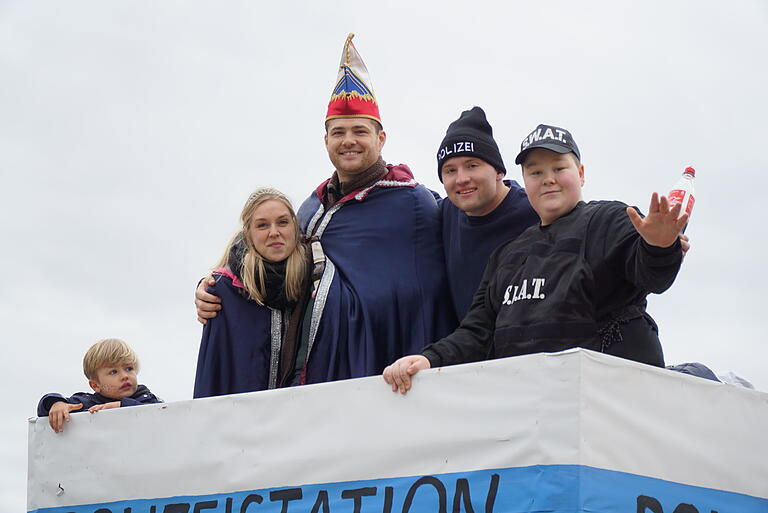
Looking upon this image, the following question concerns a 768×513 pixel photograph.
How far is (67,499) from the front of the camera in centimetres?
427

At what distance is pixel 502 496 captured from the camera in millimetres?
3176

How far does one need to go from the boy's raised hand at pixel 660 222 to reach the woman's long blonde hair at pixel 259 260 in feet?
6.39

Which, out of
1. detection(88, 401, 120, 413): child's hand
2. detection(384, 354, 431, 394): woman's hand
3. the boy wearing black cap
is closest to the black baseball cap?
the boy wearing black cap

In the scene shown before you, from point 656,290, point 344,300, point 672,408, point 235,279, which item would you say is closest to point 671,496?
point 672,408

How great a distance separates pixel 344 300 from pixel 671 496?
6.62 ft

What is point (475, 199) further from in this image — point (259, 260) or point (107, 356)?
point (107, 356)

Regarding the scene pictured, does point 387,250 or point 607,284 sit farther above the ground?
point 387,250

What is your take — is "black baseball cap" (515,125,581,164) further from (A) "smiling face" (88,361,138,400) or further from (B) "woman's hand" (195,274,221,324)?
(A) "smiling face" (88,361,138,400)

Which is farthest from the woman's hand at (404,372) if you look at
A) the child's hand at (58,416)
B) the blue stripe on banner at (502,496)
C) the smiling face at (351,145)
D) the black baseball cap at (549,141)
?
the smiling face at (351,145)

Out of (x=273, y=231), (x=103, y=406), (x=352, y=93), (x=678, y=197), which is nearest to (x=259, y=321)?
(x=273, y=231)

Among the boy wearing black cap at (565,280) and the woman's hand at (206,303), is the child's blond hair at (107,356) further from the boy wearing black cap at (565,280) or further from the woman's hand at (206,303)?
the boy wearing black cap at (565,280)

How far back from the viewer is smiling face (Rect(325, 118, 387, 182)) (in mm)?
5062

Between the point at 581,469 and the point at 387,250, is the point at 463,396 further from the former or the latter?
the point at 387,250

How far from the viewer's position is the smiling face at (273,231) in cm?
483
